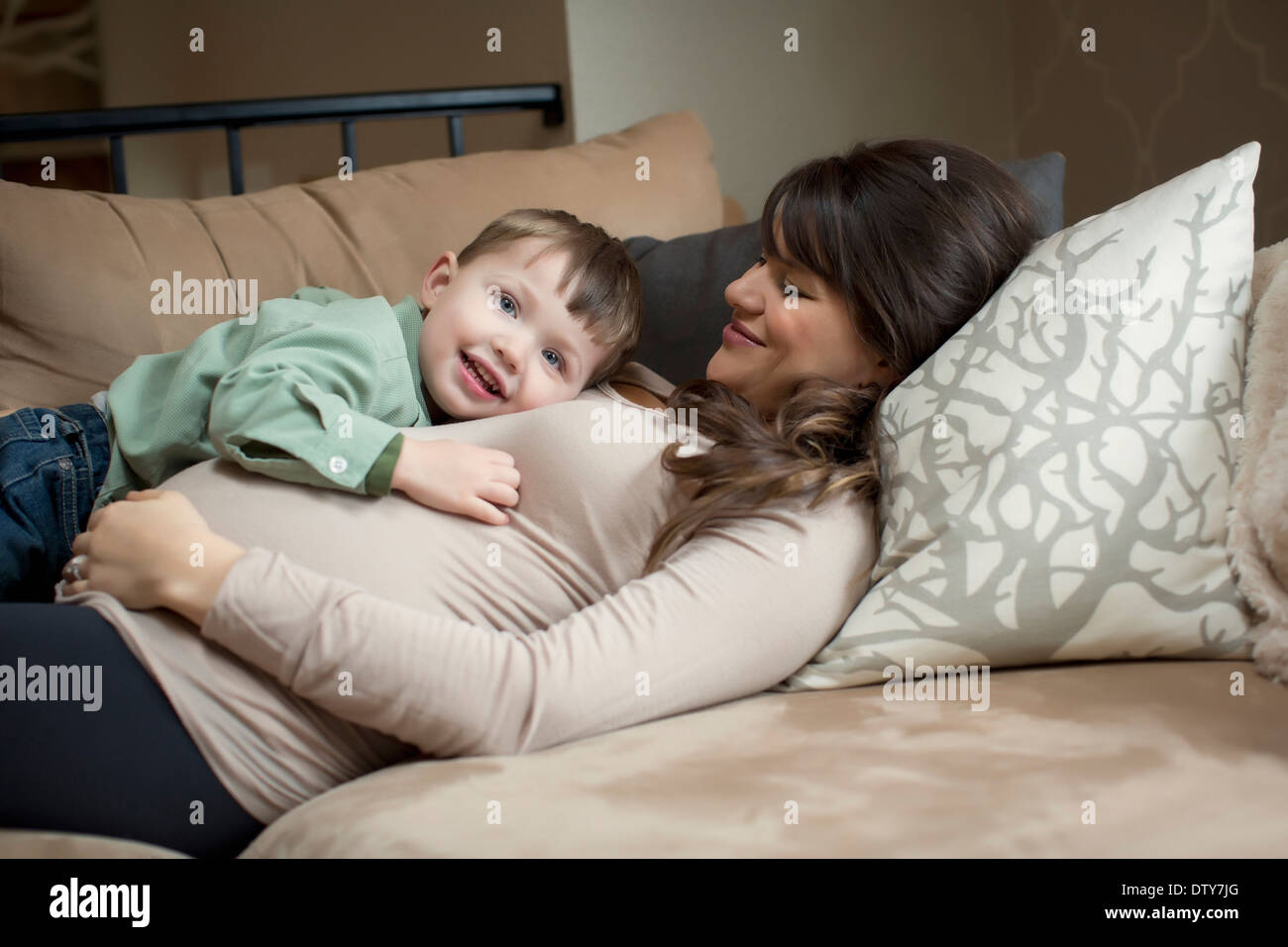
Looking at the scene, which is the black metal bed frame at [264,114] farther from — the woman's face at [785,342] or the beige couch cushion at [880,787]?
the beige couch cushion at [880,787]

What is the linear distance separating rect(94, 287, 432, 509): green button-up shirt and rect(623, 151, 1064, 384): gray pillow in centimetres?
34

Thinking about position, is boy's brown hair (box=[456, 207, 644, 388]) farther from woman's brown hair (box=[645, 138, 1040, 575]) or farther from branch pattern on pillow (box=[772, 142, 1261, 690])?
branch pattern on pillow (box=[772, 142, 1261, 690])

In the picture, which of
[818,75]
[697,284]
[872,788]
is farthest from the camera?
[818,75]

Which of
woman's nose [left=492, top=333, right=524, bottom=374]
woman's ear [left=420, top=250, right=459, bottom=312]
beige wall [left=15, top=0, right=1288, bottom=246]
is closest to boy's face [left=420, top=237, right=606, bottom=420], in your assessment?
woman's nose [left=492, top=333, right=524, bottom=374]

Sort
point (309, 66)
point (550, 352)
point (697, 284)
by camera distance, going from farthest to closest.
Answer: point (309, 66)
point (697, 284)
point (550, 352)

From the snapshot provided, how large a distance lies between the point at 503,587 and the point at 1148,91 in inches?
63.7

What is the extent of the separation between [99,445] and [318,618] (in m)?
0.51

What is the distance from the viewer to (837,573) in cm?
99

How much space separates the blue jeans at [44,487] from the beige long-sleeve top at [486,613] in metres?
0.22

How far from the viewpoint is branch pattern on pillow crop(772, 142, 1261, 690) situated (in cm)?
95

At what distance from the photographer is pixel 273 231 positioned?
149cm

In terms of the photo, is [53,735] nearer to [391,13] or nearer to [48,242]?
[48,242]

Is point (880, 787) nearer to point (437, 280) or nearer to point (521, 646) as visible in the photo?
point (521, 646)

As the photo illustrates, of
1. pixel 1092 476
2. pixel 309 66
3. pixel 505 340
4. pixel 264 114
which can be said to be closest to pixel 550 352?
pixel 505 340
